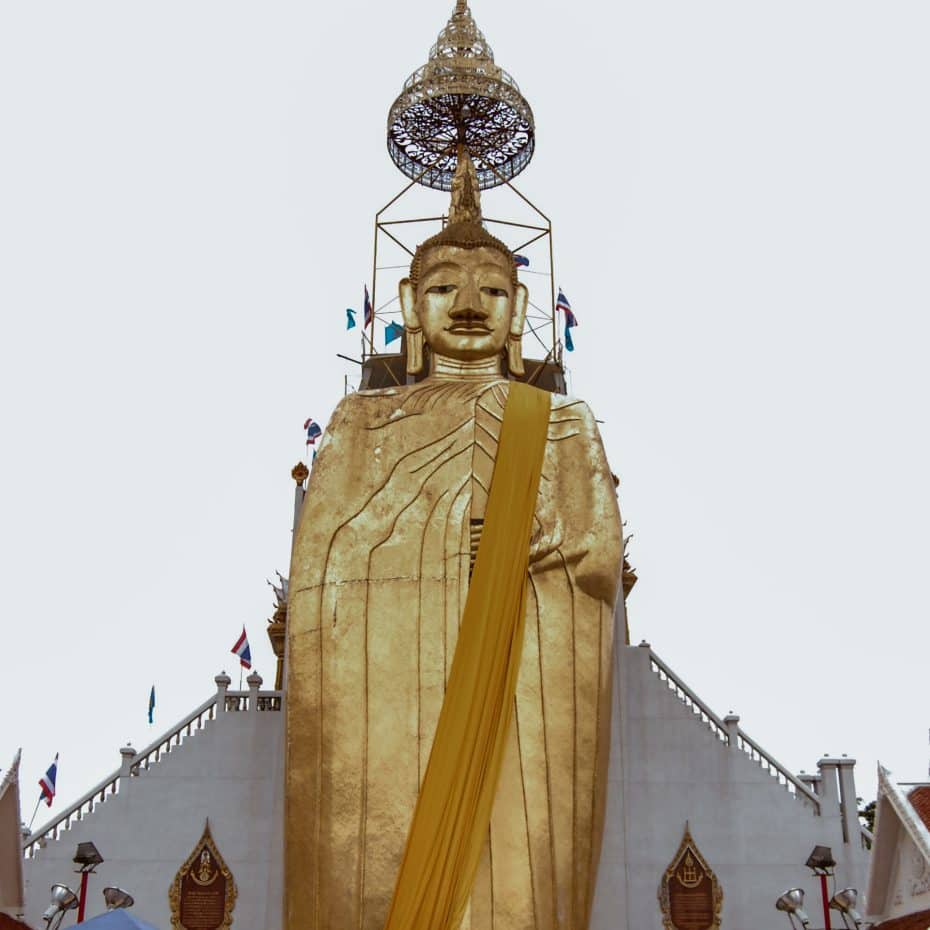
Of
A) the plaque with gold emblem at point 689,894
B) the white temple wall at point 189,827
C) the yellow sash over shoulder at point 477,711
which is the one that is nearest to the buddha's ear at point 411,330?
the yellow sash over shoulder at point 477,711

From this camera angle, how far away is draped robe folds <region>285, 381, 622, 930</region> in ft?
24.3

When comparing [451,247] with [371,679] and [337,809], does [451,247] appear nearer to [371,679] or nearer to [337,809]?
[371,679]

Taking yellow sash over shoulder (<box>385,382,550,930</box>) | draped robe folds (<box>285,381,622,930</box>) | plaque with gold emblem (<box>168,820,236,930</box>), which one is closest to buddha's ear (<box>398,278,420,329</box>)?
draped robe folds (<box>285,381,622,930</box>)

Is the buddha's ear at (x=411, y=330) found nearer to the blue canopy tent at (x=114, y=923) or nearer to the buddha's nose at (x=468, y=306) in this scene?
the buddha's nose at (x=468, y=306)

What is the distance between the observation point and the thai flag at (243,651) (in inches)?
729

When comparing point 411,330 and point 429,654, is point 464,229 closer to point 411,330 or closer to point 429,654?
point 411,330

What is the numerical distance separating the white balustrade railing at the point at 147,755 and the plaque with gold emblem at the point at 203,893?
1.15 meters

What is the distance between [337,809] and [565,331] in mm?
12613

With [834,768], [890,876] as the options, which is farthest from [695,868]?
[890,876]

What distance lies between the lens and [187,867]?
15227 mm

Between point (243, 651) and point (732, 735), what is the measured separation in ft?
21.4

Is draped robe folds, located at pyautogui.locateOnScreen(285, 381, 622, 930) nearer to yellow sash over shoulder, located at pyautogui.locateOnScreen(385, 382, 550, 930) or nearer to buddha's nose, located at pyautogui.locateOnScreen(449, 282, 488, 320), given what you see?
yellow sash over shoulder, located at pyautogui.locateOnScreen(385, 382, 550, 930)

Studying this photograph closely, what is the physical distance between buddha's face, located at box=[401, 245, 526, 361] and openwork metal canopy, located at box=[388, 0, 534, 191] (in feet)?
32.0

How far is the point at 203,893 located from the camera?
1521 centimetres
